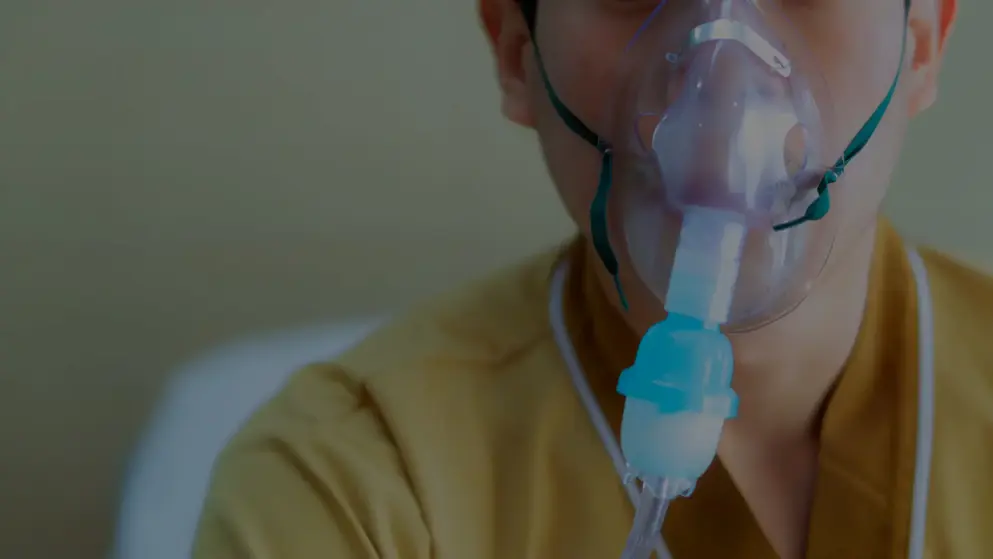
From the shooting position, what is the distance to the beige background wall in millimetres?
1198

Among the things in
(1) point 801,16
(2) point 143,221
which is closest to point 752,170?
(1) point 801,16

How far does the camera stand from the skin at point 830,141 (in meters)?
0.63

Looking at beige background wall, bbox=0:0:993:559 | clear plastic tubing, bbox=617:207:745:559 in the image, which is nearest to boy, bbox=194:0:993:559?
clear plastic tubing, bbox=617:207:745:559

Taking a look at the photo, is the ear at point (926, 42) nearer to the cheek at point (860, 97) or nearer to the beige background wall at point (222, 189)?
the cheek at point (860, 97)

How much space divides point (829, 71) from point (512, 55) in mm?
284

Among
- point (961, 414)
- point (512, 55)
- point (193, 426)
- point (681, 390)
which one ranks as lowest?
point (193, 426)

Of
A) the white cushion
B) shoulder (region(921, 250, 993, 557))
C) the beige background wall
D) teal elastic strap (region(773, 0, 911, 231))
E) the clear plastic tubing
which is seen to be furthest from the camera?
the beige background wall

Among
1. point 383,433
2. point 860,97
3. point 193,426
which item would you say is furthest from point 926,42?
point 193,426

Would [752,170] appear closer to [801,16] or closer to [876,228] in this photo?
[801,16]

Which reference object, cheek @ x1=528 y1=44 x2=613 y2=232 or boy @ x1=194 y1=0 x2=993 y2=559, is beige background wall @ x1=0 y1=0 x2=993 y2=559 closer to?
boy @ x1=194 y1=0 x2=993 y2=559

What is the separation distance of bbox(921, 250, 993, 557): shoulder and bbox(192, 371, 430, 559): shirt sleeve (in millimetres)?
404

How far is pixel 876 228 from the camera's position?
0.82m

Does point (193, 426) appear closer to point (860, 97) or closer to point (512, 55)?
point (512, 55)

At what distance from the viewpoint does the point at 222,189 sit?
4.09ft
